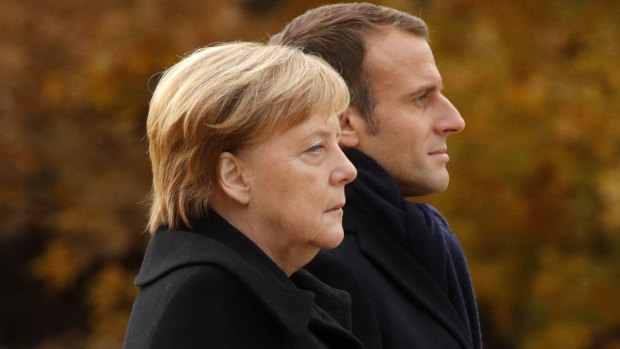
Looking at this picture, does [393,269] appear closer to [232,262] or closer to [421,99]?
[421,99]

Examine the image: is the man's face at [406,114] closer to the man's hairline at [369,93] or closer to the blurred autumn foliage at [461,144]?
the man's hairline at [369,93]

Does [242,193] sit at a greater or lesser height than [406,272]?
greater

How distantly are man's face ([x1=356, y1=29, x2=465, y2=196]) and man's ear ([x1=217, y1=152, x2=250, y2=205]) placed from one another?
686 mm

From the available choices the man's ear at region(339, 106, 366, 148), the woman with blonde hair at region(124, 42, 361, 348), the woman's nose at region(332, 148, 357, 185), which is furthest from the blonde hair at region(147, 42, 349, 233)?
the man's ear at region(339, 106, 366, 148)

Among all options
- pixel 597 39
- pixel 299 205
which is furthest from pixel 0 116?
pixel 299 205

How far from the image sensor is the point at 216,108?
6.84 ft

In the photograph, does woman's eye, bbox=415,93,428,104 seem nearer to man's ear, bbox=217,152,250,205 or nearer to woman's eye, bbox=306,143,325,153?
woman's eye, bbox=306,143,325,153

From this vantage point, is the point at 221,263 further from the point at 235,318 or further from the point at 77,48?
the point at 77,48

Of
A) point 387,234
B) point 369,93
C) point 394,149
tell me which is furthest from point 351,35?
point 387,234

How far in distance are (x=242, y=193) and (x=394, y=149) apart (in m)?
0.71

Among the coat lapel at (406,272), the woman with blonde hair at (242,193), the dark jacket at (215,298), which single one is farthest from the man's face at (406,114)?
the dark jacket at (215,298)

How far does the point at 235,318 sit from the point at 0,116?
5248mm

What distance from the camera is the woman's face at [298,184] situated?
84.1 inches

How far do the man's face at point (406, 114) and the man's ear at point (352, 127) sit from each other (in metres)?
0.01
